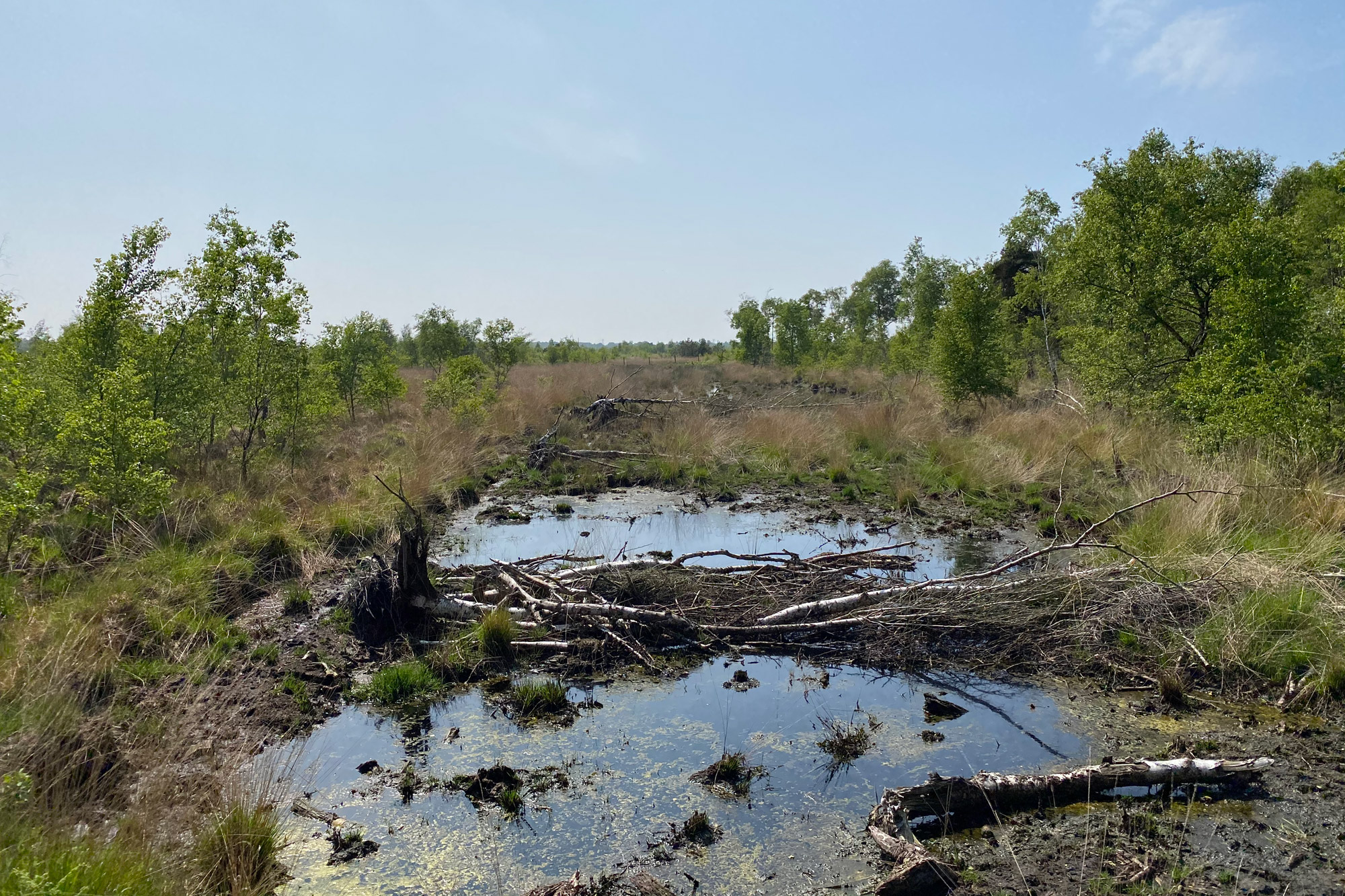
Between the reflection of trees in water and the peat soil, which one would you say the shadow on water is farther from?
the reflection of trees in water

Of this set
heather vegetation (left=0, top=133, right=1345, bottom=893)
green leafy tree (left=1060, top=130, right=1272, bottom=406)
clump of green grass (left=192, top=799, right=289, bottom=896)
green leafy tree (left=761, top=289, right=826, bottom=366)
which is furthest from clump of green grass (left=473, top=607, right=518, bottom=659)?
green leafy tree (left=761, top=289, right=826, bottom=366)

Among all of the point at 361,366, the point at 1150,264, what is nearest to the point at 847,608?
the point at 1150,264

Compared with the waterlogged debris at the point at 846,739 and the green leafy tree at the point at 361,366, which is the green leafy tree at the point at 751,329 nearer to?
the green leafy tree at the point at 361,366

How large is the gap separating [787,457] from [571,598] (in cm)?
1017

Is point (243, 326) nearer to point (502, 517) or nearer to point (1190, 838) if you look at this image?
point (502, 517)

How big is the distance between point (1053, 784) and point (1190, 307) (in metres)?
12.7

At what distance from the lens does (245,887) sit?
362 centimetres

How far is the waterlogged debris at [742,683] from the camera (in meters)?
6.46

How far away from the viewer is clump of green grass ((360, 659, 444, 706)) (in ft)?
20.5

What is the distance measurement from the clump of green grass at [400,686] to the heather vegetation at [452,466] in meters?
0.02

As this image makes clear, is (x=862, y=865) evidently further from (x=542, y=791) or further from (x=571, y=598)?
(x=571, y=598)

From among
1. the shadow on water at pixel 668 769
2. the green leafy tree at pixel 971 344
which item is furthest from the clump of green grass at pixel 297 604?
the green leafy tree at pixel 971 344

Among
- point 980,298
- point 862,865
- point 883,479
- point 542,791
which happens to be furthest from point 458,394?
point 862,865

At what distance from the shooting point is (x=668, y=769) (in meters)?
5.18
